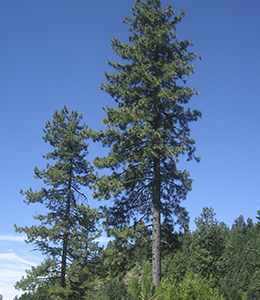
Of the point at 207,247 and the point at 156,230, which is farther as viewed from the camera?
the point at 207,247

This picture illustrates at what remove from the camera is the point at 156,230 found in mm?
13047

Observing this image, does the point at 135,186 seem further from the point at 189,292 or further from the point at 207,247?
the point at 207,247

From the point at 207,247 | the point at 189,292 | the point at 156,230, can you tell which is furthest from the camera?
the point at 207,247

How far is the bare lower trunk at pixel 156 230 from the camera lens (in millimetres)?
12406

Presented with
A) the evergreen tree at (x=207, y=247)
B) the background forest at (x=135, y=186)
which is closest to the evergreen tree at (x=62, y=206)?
the background forest at (x=135, y=186)

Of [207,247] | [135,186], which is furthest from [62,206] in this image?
[207,247]

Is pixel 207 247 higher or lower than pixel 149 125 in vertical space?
lower

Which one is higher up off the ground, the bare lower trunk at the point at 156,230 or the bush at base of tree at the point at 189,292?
the bare lower trunk at the point at 156,230

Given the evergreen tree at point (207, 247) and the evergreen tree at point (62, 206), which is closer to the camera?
the evergreen tree at point (62, 206)

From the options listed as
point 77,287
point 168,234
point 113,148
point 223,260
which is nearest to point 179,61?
point 113,148

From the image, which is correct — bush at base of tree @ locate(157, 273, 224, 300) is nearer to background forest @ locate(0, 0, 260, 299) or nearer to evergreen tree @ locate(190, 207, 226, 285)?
background forest @ locate(0, 0, 260, 299)

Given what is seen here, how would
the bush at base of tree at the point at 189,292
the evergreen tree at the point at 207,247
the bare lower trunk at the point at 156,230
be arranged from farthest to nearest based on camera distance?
the evergreen tree at the point at 207,247, the bare lower trunk at the point at 156,230, the bush at base of tree at the point at 189,292

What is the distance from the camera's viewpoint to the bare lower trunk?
488 inches

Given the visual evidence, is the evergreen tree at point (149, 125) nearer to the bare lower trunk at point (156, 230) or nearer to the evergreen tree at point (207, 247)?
the bare lower trunk at point (156, 230)
